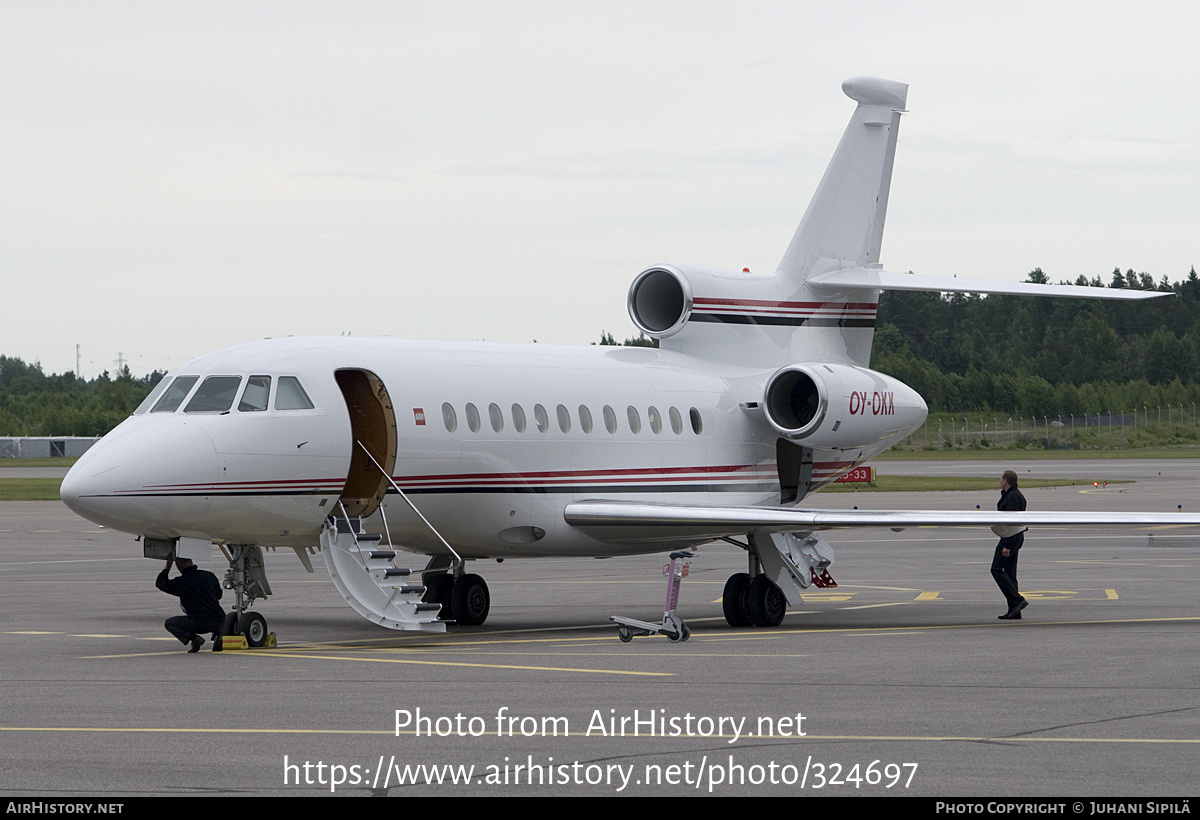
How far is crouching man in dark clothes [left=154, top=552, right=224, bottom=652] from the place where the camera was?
18.2m

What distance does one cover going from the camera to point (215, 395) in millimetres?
18984

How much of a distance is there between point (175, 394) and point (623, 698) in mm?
7795

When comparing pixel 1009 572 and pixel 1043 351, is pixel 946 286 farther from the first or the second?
pixel 1043 351

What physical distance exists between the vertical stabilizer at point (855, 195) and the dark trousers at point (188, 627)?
11763mm

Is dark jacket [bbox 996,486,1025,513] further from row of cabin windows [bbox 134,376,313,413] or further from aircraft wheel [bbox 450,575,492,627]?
row of cabin windows [bbox 134,376,313,413]

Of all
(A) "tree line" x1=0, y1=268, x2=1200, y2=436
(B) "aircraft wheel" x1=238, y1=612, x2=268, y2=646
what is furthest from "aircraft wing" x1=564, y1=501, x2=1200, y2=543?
(A) "tree line" x1=0, y1=268, x2=1200, y2=436

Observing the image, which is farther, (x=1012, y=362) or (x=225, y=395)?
(x=1012, y=362)

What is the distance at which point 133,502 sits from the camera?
695 inches

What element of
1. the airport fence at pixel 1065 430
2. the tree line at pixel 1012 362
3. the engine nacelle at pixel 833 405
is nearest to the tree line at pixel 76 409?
the tree line at pixel 1012 362

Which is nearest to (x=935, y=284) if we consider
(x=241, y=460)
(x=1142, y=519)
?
(x=1142, y=519)

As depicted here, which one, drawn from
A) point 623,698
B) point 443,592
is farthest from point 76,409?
point 623,698

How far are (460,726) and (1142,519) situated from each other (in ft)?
39.2

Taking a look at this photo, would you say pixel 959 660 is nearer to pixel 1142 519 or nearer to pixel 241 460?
pixel 1142 519

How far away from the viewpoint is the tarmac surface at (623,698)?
10.2 metres
